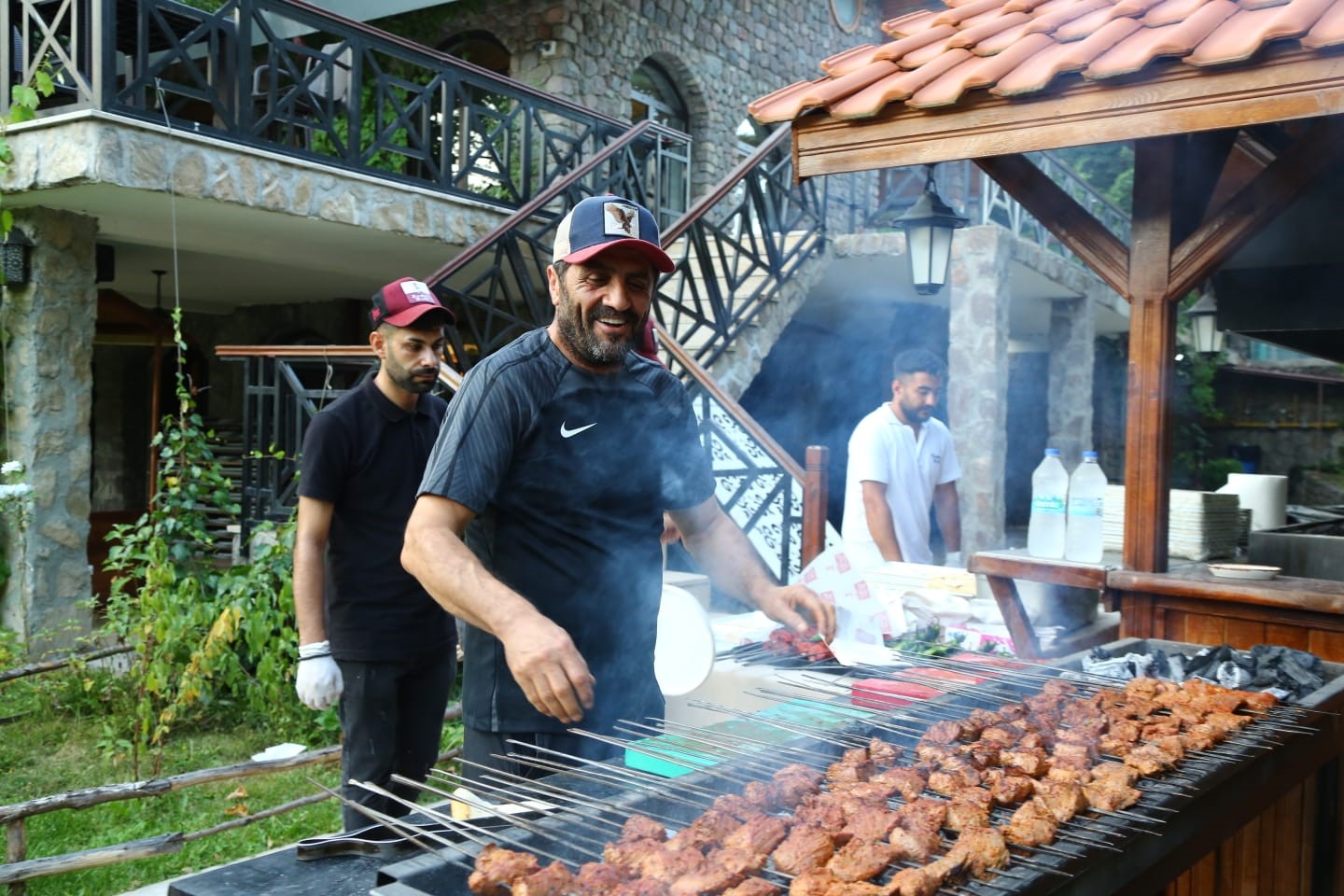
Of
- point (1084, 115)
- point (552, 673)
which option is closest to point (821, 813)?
point (552, 673)

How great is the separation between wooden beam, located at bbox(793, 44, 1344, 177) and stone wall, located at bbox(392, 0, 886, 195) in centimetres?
895

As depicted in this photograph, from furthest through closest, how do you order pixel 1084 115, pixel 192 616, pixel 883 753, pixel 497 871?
pixel 192 616
pixel 1084 115
pixel 883 753
pixel 497 871

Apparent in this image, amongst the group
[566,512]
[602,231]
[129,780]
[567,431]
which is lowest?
[129,780]

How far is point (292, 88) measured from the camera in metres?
9.01

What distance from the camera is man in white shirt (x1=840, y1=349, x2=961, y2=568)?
6.33m

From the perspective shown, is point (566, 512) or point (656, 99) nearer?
point (566, 512)

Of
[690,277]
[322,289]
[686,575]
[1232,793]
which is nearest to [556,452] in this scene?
[1232,793]

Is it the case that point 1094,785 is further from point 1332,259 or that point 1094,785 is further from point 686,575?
point 1332,259

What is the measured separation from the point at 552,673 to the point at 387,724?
2.15 m

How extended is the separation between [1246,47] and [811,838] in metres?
3.09

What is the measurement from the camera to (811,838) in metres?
2.26

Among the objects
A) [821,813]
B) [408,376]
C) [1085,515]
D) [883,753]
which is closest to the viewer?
[821,813]

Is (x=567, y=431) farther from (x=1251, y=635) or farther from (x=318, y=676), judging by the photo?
(x=1251, y=635)

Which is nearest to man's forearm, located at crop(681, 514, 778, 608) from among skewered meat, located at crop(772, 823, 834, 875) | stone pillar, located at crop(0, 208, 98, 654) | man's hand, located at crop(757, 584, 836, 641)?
man's hand, located at crop(757, 584, 836, 641)
